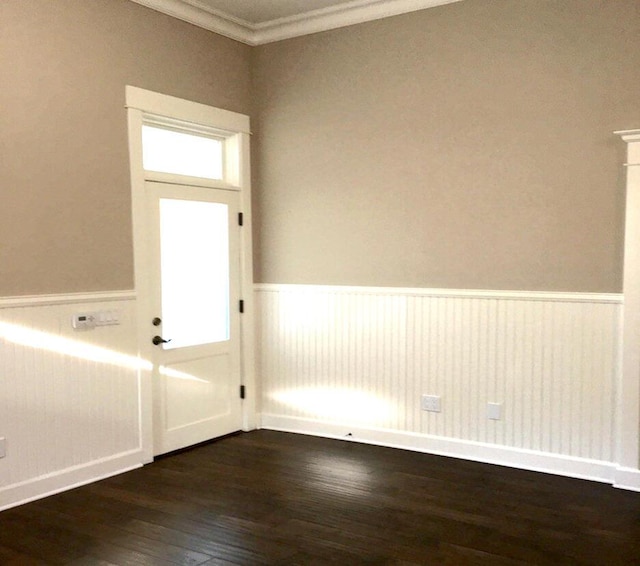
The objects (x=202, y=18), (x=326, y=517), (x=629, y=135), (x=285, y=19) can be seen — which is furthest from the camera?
(x=285, y=19)

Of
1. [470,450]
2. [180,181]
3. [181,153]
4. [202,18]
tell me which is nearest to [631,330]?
[470,450]

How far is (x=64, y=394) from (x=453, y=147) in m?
3.03

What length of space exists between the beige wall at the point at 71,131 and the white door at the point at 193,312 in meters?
0.34

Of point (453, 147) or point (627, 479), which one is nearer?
point (627, 479)

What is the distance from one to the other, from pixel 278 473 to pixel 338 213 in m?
1.99

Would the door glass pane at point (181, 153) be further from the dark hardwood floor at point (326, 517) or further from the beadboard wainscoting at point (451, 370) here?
the dark hardwood floor at point (326, 517)

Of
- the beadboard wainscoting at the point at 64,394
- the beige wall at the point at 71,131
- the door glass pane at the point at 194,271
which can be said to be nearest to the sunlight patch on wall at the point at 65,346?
the beadboard wainscoting at the point at 64,394

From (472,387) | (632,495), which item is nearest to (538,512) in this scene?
(632,495)

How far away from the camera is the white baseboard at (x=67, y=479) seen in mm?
3621

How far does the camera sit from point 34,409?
12.2 ft

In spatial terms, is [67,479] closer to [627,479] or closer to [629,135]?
[627,479]

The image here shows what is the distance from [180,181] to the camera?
181 inches

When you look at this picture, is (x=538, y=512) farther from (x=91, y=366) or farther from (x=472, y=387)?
(x=91, y=366)

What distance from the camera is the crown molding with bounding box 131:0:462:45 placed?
4492mm
